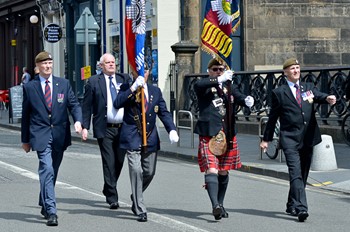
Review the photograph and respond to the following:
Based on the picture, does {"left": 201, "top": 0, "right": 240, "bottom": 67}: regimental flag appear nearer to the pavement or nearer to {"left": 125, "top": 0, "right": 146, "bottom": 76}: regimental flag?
the pavement

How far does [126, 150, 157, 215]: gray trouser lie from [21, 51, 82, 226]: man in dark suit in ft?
2.41

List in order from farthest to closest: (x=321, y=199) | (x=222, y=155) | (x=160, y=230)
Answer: (x=321, y=199), (x=222, y=155), (x=160, y=230)

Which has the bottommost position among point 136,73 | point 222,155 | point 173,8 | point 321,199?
point 321,199

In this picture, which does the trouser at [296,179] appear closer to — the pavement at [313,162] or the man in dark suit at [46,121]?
the man in dark suit at [46,121]

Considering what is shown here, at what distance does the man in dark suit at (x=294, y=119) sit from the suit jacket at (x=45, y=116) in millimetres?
2334

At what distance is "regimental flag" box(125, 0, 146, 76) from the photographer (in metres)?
11.3

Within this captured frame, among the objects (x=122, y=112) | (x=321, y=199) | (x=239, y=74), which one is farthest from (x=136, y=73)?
(x=239, y=74)

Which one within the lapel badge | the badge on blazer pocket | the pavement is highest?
the lapel badge

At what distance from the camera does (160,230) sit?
1018 cm

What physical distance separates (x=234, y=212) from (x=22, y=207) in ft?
8.66

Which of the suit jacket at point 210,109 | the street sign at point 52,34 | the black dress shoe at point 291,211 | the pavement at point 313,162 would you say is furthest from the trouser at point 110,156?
the street sign at point 52,34

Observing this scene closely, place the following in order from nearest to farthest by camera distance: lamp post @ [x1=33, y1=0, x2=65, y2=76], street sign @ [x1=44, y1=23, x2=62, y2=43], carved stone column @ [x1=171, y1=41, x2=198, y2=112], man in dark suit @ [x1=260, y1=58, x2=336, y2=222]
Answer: man in dark suit @ [x1=260, y1=58, x2=336, y2=222] → carved stone column @ [x1=171, y1=41, x2=198, y2=112] → street sign @ [x1=44, y1=23, x2=62, y2=43] → lamp post @ [x1=33, y1=0, x2=65, y2=76]

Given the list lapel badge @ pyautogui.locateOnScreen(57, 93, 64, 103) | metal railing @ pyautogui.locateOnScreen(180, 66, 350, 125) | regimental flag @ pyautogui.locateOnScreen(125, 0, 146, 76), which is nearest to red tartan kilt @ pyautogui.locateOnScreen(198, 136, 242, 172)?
regimental flag @ pyautogui.locateOnScreen(125, 0, 146, 76)

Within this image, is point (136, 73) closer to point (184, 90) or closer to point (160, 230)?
point (160, 230)
